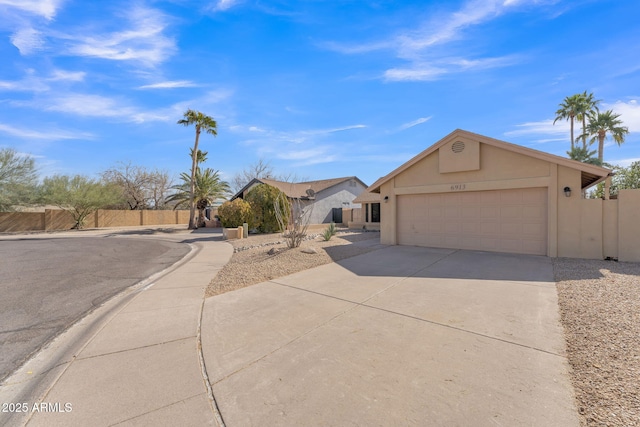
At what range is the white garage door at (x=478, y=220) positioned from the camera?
9195 millimetres

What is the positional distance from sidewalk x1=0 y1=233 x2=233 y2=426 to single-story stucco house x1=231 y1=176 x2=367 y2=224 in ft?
70.2

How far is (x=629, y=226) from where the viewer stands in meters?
8.00

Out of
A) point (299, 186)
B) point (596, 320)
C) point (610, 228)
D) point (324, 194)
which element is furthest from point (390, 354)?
point (299, 186)

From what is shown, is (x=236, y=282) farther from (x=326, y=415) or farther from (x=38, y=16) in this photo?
(x=38, y=16)

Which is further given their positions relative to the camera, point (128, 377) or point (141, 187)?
point (141, 187)

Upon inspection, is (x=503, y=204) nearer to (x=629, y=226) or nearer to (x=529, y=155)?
(x=529, y=155)

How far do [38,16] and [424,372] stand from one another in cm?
1226

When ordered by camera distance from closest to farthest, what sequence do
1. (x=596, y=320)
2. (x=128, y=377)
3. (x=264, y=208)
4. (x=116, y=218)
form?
(x=128, y=377) → (x=596, y=320) → (x=264, y=208) → (x=116, y=218)

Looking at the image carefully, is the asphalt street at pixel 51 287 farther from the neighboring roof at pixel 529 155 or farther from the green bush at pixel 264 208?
the neighboring roof at pixel 529 155

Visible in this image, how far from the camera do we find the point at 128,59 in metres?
9.06

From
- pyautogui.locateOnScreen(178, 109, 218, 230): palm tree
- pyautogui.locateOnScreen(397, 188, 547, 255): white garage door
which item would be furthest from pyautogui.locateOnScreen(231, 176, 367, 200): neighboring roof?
pyautogui.locateOnScreen(397, 188, 547, 255): white garage door

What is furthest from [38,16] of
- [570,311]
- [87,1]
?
[570,311]

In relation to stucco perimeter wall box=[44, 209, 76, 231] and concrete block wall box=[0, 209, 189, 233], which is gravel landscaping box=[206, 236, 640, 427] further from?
concrete block wall box=[0, 209, 189, 233]

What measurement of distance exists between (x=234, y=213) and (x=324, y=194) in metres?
11.6
